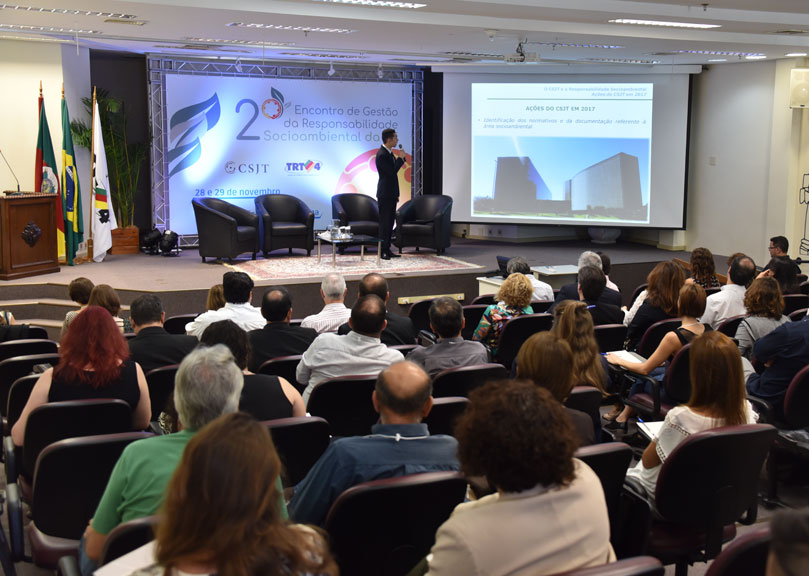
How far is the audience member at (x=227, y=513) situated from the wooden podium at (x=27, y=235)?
7.89 metres

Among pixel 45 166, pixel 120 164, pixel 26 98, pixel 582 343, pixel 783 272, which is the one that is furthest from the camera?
pixel 120 164

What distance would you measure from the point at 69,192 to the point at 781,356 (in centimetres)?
836

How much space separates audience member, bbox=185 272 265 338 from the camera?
5.09 m

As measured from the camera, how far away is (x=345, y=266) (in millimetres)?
10391

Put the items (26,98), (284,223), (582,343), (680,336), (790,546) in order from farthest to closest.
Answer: (284,223)
(26,98)
(680,336)
(582,343)
(790,546)

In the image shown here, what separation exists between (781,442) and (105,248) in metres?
8.74

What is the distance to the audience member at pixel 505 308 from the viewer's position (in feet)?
18.0

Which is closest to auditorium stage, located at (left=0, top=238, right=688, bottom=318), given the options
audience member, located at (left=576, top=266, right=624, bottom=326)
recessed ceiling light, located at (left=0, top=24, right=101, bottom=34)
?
recessed ceiling light, located at (left=0, top=24, right=101, bottom=34)

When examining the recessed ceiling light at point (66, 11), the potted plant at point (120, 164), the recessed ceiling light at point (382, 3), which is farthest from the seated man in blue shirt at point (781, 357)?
the potted plant at point (120, 164)

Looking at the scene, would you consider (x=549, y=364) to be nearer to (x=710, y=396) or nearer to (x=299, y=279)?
(x=710, y=396)

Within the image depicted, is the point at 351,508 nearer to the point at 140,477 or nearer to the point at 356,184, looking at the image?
the point at 140,477

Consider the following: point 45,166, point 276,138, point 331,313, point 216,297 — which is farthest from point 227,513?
point 276,138

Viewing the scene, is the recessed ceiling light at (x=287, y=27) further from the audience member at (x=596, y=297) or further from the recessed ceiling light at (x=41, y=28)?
the audience member at (x=596, y=297)

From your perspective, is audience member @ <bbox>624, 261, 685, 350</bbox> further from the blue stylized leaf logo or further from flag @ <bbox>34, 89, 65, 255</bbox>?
the blue stylized leaf logo
